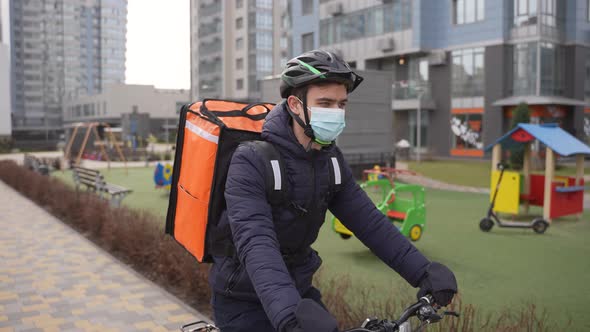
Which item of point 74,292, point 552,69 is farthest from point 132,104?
point 74,292

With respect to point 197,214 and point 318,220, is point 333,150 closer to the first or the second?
point 318,220

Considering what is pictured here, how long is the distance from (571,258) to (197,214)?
23.7 feet

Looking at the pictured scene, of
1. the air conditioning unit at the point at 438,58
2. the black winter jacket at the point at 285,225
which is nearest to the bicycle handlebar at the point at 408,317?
the black winter jacket at the point at 285,225

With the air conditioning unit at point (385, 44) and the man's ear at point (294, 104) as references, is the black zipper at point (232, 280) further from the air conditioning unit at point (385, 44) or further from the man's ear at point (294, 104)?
the air conditioning unit at point (385, 44)

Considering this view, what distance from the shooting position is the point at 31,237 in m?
9.62

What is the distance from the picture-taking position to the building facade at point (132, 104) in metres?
86.9

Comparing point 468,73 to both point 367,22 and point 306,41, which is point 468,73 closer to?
point 367,22

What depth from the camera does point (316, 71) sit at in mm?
2195

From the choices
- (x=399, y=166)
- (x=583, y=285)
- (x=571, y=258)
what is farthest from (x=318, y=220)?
(x=399, y=166)

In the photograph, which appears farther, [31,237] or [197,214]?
[31,237]

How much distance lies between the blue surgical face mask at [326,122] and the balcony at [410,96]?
30936 mm

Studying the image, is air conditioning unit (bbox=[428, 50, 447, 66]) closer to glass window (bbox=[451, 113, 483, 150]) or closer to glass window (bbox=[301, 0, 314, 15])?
glass window (bbox=[451, 113, 483, 150])

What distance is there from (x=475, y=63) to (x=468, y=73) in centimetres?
70

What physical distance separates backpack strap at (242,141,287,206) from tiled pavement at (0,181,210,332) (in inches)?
134
